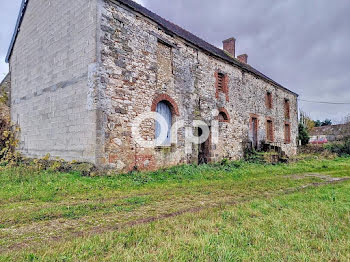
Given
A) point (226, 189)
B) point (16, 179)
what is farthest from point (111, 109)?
point (226, 189)

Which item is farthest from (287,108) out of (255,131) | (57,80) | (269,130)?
(57,80)

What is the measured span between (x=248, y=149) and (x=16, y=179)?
1226cm

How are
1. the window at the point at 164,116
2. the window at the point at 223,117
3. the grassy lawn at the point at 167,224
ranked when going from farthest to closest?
the window at the point at 223,117 < the window at the point at 164,116 < the grassy lawn at the point at 167,224

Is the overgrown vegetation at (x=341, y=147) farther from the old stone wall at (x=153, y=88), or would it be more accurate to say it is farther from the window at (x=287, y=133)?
the old stone wall at (x=153, y=88)

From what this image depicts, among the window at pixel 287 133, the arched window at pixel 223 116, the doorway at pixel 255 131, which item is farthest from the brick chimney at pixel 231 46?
the arched window at pixel 223 116

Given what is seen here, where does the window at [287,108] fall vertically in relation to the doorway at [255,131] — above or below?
above

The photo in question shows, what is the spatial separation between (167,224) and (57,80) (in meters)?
7.91

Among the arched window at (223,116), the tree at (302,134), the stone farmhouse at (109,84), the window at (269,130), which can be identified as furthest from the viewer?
the tree at (302,134)

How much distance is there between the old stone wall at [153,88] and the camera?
771 centimetres

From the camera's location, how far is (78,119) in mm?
7914

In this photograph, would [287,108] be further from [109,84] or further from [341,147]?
[109,84]

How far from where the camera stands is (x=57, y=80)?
9.02 metres

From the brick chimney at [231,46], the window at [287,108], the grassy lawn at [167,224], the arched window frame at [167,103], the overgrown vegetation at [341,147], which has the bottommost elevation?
the grassy lawn at [167,224]

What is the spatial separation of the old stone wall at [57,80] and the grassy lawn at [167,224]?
2426 millimetres
